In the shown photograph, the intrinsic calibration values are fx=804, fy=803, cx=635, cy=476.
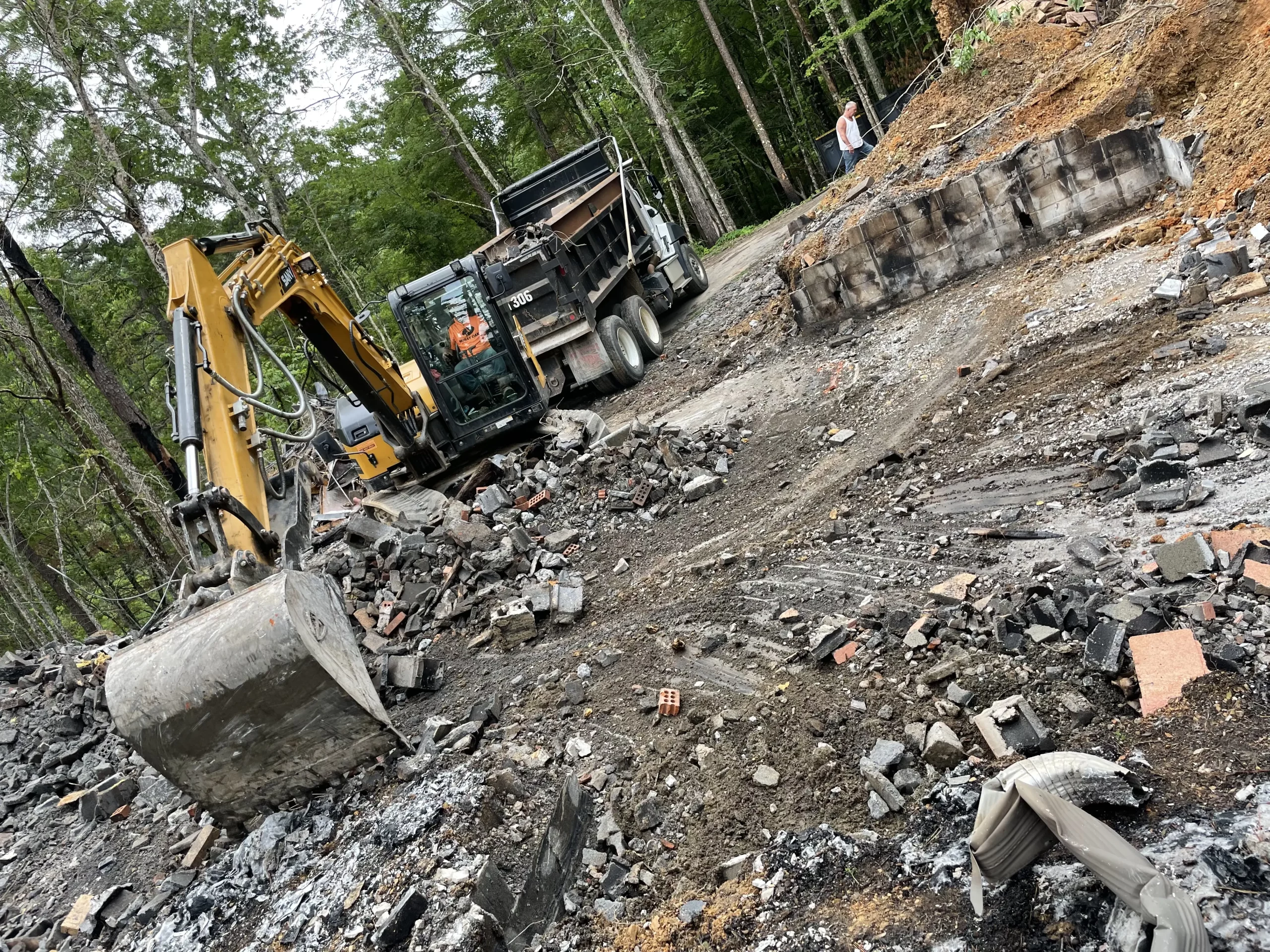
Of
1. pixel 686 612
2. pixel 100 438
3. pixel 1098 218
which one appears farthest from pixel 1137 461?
pixel 100 438

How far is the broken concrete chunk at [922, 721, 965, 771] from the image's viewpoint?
370 cm

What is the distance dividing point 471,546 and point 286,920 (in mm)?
3970

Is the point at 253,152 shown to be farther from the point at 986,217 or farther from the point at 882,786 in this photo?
the point at 882,786

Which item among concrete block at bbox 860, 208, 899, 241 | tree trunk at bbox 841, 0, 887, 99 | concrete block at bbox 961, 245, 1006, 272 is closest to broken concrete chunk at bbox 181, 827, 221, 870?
concrete block at bbox 860, 208, 899, 241

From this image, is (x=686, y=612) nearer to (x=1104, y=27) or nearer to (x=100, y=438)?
(x=1104, y=27)

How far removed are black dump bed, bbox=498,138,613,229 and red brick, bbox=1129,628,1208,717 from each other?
13.2m

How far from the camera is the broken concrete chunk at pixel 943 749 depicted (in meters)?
3.70

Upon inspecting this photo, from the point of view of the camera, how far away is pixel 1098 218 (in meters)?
8.94

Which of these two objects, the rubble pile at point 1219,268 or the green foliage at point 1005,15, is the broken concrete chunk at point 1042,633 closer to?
the rubble pile at point 1219,268

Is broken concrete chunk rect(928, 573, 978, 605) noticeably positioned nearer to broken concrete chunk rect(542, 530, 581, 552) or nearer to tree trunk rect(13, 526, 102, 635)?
broken concrete chunk rect(542, 530, 581, 552)

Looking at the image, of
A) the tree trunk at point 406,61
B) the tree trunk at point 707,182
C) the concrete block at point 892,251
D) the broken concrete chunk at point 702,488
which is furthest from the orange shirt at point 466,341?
the tree trunk at point 707,182

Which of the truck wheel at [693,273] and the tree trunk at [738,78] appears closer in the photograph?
the truck wheel at [693,273]

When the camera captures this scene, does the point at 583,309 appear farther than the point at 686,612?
Yes

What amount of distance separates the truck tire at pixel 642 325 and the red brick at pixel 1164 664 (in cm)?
1020
